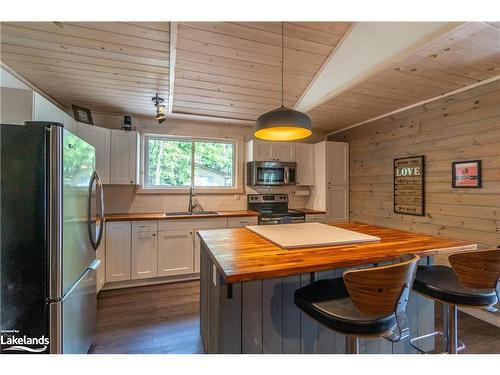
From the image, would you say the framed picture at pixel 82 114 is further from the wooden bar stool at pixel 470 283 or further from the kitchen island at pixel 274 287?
the wooden bar stool at pixel 470 283

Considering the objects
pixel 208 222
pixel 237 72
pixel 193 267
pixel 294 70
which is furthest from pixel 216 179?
pixel 294 70

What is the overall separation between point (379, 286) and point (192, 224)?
2.65 meters

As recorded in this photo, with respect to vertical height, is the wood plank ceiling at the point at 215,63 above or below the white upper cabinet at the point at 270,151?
above

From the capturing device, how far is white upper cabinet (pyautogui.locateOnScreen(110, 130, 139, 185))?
3203 millimetres

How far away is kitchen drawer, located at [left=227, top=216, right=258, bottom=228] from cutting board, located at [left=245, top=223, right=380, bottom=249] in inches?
55.1

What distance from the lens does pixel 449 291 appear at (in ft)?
4.51

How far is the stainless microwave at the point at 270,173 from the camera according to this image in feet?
12.6

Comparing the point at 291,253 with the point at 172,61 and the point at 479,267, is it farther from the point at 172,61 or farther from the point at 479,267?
the point at 172,61

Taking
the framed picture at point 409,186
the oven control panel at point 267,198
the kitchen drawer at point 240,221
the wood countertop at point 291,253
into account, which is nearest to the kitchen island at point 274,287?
the wood countertop at point 291,253

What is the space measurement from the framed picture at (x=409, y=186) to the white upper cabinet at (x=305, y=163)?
135 cm

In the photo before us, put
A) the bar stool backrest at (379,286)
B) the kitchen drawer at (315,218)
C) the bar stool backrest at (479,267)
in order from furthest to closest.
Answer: the kitchen drawer at (315,218)
the bar stool backrest at (479,267)
the bar stool backrest at (379,286)

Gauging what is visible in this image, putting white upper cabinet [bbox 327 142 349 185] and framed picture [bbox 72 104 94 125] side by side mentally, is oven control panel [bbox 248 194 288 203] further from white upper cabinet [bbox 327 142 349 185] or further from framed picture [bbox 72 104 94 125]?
framed picture [bbox 72 104 94 125]

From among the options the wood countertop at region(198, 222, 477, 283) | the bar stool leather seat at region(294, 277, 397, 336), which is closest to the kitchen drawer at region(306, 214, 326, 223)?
the wood countertop at region(198, 222, 477, 283)
